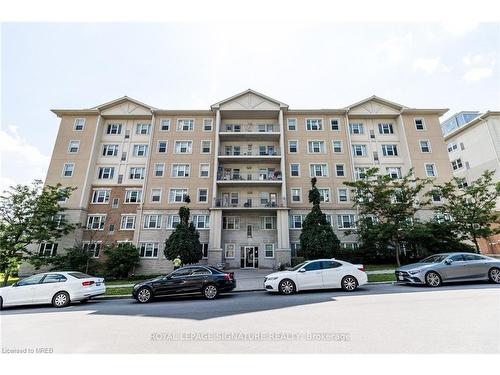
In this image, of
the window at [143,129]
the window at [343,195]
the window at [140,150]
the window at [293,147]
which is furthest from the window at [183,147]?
the window at [343,195]

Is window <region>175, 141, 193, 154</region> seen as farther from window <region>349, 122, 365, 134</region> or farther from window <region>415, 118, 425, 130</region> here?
window <region>415, 118, 425, 130</region>

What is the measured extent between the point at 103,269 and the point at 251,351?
2357 centimetres

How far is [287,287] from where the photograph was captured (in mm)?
10500

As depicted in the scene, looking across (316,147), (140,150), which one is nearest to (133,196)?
(140,150)

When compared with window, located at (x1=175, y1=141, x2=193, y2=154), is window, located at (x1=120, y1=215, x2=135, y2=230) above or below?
below

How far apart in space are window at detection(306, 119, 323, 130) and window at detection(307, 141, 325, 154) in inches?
78.4

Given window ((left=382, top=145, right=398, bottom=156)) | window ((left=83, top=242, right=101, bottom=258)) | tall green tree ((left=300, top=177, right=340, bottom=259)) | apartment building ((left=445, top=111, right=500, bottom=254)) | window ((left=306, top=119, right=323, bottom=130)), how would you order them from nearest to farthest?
tall green tree ((left=300, top=177, right=340, bottom=259)) < window ((left=83, top=242, right=101, bottom=258)) < apartment building ((left=445, top=111, right=500, bottom=254)) < window ((left=382, top=145, right=398, bottom=156)) < window ((left=306, top=119, right=323, bottom=130))

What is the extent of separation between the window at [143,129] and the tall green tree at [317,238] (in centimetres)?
2152

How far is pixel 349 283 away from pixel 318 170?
711 inches

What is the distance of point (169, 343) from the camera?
15.7ft

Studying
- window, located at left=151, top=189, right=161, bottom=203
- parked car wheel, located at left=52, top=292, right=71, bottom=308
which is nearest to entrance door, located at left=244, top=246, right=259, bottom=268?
window, located at left=151, top=189, right=161, bottom=203

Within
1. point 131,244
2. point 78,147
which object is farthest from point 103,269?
point 78,147

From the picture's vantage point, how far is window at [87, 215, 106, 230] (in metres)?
25.1

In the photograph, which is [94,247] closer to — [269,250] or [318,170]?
[269,250]
